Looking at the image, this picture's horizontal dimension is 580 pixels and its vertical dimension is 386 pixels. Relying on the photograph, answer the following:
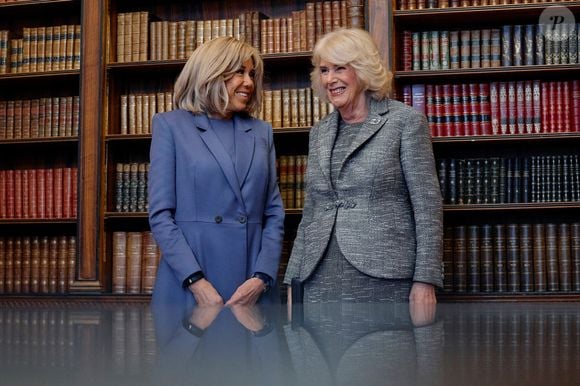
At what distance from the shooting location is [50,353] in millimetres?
483

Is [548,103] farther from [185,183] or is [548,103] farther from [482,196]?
[185,183]

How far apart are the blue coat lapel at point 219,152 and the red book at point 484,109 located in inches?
64.8

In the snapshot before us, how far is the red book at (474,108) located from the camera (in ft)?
11.7

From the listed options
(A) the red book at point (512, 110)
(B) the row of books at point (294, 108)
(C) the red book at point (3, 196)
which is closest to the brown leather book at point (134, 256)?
(C) the red book at point (3, 196)

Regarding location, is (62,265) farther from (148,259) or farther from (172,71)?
(172,71)

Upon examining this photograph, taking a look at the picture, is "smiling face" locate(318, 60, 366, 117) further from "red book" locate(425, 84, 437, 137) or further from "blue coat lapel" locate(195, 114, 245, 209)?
"red book" locate(425, 84, 437, 137)

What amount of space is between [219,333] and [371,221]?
1.49 meters

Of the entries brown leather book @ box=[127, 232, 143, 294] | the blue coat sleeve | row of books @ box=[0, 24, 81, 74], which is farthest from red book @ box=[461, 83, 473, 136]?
row of books @ box=[0, 24, 81, 74]

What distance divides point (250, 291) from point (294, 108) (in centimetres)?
175

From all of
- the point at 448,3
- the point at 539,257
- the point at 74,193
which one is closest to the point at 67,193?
the point at 74,193

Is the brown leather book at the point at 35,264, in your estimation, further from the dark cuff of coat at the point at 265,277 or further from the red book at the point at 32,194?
the dark cuff of coat at the point at 265,277

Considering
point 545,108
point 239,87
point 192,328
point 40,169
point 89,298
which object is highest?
point 545,108

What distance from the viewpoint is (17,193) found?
401 cm

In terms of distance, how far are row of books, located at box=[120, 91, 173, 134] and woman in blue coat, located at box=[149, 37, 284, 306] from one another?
1.49 meters
